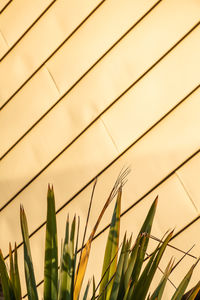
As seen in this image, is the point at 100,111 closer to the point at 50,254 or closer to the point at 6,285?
the point at 50,254

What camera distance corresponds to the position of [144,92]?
2512 mm

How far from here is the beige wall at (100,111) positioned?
240cm

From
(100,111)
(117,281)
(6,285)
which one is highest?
→ (100,111)

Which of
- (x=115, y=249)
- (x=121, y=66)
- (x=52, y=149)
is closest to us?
(x=115, y=249)

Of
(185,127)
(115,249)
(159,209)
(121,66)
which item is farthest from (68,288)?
(121,66)

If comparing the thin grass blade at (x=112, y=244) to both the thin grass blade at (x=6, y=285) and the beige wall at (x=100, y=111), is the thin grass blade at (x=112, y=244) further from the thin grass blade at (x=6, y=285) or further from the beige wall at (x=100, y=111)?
the beige wall at (x=100, y=111)

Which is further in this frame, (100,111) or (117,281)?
(100,111)

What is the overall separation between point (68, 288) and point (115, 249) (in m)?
0.23

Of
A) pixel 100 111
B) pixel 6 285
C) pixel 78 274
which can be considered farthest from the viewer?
pixel 100 111

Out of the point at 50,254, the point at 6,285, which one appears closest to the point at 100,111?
the point at 50,254

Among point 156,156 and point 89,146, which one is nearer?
point 156,156

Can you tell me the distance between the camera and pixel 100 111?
2627 millimetres

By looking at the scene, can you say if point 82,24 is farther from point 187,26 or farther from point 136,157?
point 136,157

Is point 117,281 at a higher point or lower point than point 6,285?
lower
